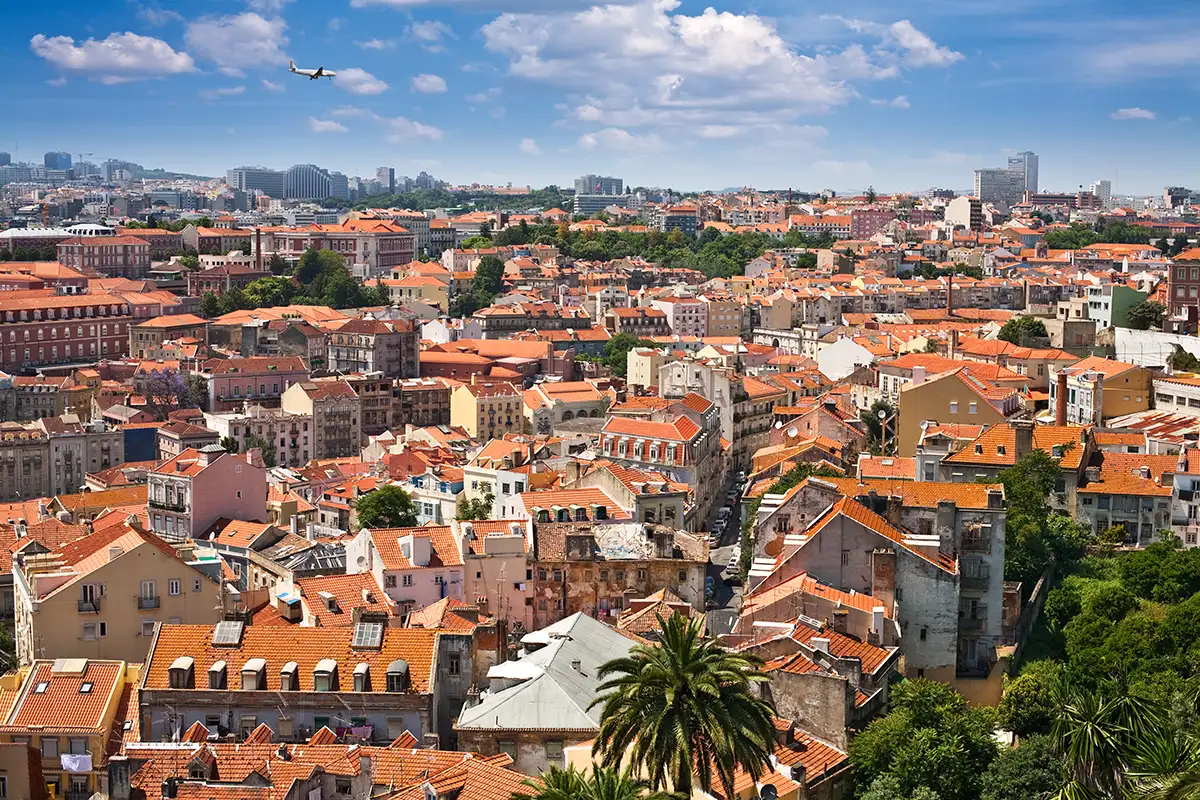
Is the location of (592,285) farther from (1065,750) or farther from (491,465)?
(1065,750)

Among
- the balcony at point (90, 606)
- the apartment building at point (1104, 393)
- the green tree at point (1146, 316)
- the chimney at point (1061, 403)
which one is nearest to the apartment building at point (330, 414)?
the apartment building at point (1104, 393)

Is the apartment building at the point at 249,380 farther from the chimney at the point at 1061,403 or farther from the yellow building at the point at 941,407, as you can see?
the chimney at the point at 1061,403

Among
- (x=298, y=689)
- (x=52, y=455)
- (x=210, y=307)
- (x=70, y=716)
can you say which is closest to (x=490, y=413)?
(x=52, y=455)

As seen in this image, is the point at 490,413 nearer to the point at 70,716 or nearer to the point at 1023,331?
the point at 1023,331

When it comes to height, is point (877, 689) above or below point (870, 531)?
below

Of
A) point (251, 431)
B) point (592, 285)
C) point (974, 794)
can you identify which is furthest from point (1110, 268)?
point (974, 794)

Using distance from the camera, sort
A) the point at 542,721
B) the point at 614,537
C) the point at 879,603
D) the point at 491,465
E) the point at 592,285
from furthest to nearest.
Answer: the point at 592,285 < the point at 491,465 < the point at 614,537 < the point at 879,603 < the point at 542,721
